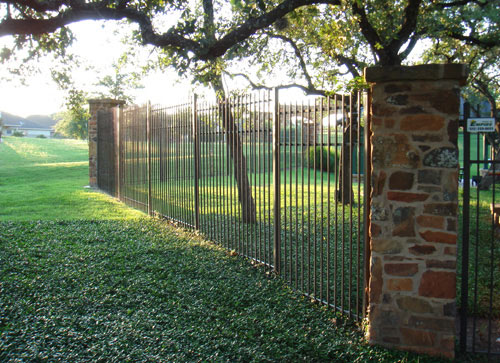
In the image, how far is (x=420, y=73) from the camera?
155 inches

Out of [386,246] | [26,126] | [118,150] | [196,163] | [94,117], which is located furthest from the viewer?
[26,126]

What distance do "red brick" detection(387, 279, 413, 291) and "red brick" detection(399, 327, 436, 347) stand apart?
0.35 metres

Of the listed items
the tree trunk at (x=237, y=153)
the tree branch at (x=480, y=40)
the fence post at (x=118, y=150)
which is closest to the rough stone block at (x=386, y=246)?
the tree trunk at (x=237, y=153)

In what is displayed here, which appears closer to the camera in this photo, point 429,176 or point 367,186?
point 429,176

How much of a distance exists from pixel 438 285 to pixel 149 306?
113 inches

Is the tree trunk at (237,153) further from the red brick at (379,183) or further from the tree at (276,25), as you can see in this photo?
the red brick at (379,183)

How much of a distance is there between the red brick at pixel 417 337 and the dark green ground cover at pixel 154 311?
13cm

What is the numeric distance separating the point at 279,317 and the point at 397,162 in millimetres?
1923

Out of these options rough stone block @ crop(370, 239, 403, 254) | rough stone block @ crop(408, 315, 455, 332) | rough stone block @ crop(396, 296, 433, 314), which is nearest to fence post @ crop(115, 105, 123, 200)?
rough stone block @ crop(370, 239, 403, 254)

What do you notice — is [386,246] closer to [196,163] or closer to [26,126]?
[196,163]

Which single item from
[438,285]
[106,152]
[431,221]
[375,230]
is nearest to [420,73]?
[431,221]

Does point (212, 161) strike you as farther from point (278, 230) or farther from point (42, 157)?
point (42, 157)

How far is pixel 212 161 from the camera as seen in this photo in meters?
7.88

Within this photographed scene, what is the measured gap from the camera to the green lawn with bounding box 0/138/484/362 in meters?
3.99
